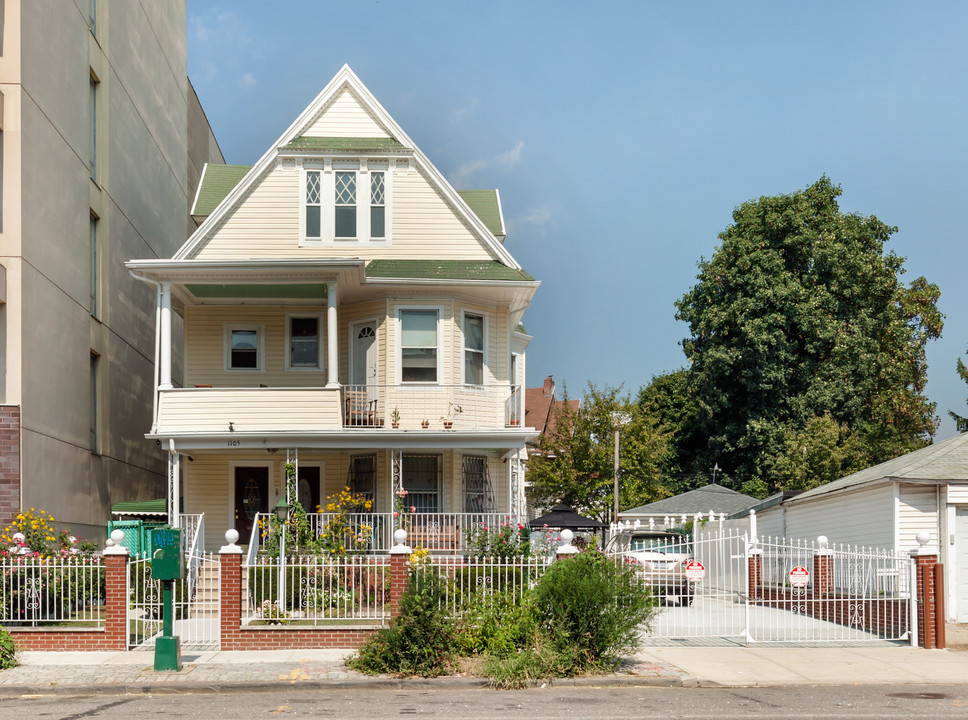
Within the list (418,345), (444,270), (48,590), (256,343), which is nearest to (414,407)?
(418,345)

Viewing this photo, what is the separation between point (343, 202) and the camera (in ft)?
85.6

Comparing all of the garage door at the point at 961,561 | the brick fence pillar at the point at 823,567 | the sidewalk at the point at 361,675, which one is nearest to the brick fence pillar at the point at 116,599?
the sidewalk at the point at 361,675

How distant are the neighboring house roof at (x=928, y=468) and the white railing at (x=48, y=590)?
571 inches

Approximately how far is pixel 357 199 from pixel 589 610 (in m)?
14.2

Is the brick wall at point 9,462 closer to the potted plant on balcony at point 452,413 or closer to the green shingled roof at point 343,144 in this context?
the potted plant on balcony at point 452,413

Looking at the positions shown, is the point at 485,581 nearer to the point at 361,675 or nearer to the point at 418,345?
the point at 361,675

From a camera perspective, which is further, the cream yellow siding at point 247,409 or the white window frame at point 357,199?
the white window frame at point 357,199

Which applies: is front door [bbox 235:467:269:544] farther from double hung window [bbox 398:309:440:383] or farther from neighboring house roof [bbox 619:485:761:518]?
neighboring house roof [bbox 619:485:761:518]

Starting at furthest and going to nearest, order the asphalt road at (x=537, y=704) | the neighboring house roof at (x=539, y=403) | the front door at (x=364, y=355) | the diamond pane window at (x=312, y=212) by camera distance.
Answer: the neighboring house roof at (x=539, y=403), the diamond pane window at (x=312, y=212), the front door at (x=364, y=355), the asphalt road at (x=537, y=704)

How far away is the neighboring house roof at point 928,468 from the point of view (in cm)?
2097

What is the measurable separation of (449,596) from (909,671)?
6373 millimetres

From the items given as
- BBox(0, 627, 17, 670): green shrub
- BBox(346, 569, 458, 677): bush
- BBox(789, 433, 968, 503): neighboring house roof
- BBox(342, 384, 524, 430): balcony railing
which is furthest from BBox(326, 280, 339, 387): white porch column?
BBox(789, 433, 968, 503): neighboring house roof

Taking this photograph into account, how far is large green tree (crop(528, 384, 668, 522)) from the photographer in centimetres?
4172

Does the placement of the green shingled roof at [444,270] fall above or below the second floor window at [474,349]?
above
